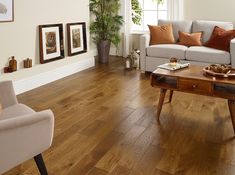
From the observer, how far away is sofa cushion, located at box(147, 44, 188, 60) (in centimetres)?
452

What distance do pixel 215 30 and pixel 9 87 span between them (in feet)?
11.7

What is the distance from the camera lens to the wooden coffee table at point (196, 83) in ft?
8.52

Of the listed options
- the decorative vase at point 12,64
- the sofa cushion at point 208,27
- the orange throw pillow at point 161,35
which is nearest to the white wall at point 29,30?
the decorative vase at point 12,64

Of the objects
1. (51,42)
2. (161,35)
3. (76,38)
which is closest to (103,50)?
(76,38)

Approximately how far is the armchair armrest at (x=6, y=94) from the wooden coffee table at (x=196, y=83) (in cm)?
146

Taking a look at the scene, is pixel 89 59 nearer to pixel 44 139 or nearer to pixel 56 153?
pixel 56 153

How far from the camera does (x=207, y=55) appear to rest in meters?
4.32

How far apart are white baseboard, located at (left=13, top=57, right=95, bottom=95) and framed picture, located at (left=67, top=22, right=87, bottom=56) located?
0.23 m

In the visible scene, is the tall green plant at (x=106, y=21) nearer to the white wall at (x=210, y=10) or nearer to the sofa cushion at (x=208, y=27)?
the white wall at (x=210, y=10)

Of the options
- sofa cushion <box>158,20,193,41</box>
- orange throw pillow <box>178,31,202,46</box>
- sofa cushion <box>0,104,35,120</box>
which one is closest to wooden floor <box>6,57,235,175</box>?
sofa cushion <box>0,104,35,120</box>

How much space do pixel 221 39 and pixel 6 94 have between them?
348cm

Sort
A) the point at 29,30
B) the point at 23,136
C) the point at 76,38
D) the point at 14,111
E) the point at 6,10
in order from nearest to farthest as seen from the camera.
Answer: the point at 23,136
the point at 14,111
the point at 6,10
the point at 29,30
the point at 76,38

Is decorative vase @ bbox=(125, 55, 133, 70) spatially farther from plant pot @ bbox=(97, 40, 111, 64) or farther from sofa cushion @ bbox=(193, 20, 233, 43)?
sofa cushion @ bbox=(193, 20, 233, 43)

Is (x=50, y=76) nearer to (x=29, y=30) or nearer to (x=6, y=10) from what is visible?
(x=29, y=30)
